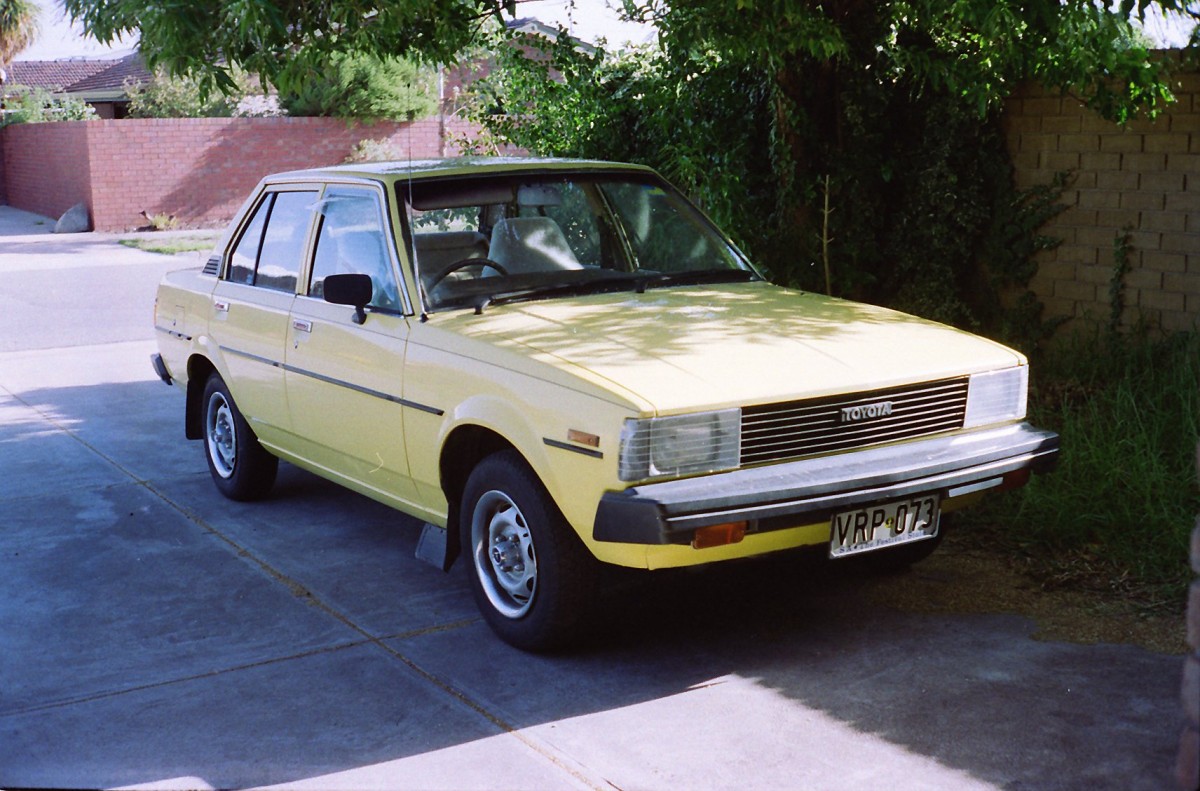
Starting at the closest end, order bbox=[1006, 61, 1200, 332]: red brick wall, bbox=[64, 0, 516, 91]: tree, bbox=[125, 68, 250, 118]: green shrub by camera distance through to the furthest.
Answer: bbox=[64, 0, 516, 91]: tree < bbox=[1006, 61, 1200, 332]: red brick wall < bbox=[125, 68, 250, 118]: green shrub

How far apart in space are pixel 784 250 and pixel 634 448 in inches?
177

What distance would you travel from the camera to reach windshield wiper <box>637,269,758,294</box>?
5676mm

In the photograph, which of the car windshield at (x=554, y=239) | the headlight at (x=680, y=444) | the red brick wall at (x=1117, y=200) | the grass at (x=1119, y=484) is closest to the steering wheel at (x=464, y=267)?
the car windshield at (x=554, y=239)

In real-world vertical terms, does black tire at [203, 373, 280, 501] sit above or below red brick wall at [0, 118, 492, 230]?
below

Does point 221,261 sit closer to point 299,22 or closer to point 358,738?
point 299,22

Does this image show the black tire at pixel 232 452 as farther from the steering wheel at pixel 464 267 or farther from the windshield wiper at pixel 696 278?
the windshield wiper at pixel 696 278

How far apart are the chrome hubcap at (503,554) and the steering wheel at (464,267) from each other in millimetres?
1010

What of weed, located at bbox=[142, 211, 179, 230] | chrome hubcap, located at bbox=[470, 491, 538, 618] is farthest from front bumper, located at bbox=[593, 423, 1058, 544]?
weed, located at bbox=[142, 211, 179, 230]

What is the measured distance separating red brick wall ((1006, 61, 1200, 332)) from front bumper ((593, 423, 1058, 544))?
2982 mm

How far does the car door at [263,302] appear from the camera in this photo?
6105 millimetres

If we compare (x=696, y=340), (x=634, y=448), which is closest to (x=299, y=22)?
(x=696, y=340)

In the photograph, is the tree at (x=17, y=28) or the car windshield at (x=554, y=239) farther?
the tree at (x=17, y=28)

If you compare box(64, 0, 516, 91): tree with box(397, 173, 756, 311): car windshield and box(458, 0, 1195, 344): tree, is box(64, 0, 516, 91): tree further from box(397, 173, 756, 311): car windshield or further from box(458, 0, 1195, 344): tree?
box(397, 173, 756, 311): car windshield

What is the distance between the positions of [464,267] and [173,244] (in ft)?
65.2
